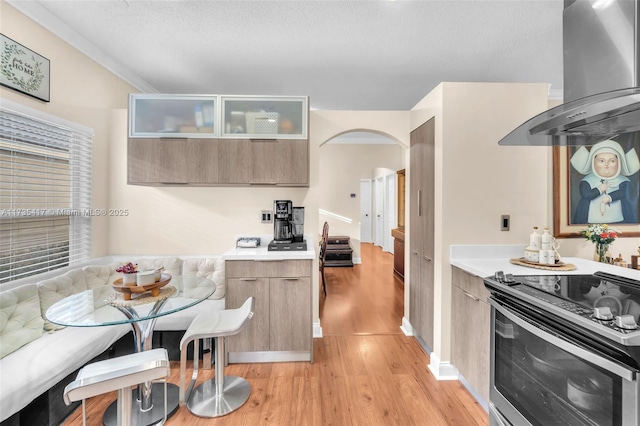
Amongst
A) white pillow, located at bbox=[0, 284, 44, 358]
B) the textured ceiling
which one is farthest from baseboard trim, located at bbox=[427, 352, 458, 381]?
white pillow, located at bbox=[0, 284, 44, 358]

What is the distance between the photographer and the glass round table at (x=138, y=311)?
1.54 meters

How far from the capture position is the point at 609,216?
8.04 ft

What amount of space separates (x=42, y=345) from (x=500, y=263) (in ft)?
10.5

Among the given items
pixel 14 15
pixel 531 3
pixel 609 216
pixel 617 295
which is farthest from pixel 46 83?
pixel 609 216

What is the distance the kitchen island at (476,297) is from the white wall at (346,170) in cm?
441

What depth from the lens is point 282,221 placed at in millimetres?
2850

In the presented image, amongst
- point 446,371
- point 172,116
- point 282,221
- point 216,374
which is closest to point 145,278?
point 216,374

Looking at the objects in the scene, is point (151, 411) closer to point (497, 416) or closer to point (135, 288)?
point (135, 288)

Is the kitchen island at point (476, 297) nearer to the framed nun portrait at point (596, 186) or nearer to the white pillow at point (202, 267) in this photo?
the framed nun portrait at point (596, 186)

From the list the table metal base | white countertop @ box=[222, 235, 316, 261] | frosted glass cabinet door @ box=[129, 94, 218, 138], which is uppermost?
frosted glass cabinet door @ box=[129, 94, 218, 138]

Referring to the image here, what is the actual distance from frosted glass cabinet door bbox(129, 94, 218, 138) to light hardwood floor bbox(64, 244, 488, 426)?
214 centimetres

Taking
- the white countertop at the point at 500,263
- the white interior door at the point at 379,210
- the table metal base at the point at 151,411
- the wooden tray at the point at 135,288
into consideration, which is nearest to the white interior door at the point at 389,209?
the white interior door at the point at 379,210

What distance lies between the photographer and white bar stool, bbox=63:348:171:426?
130cm

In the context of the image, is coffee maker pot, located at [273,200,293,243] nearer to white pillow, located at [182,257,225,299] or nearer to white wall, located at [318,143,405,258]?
white pillow, located at [182,257,225,299]
